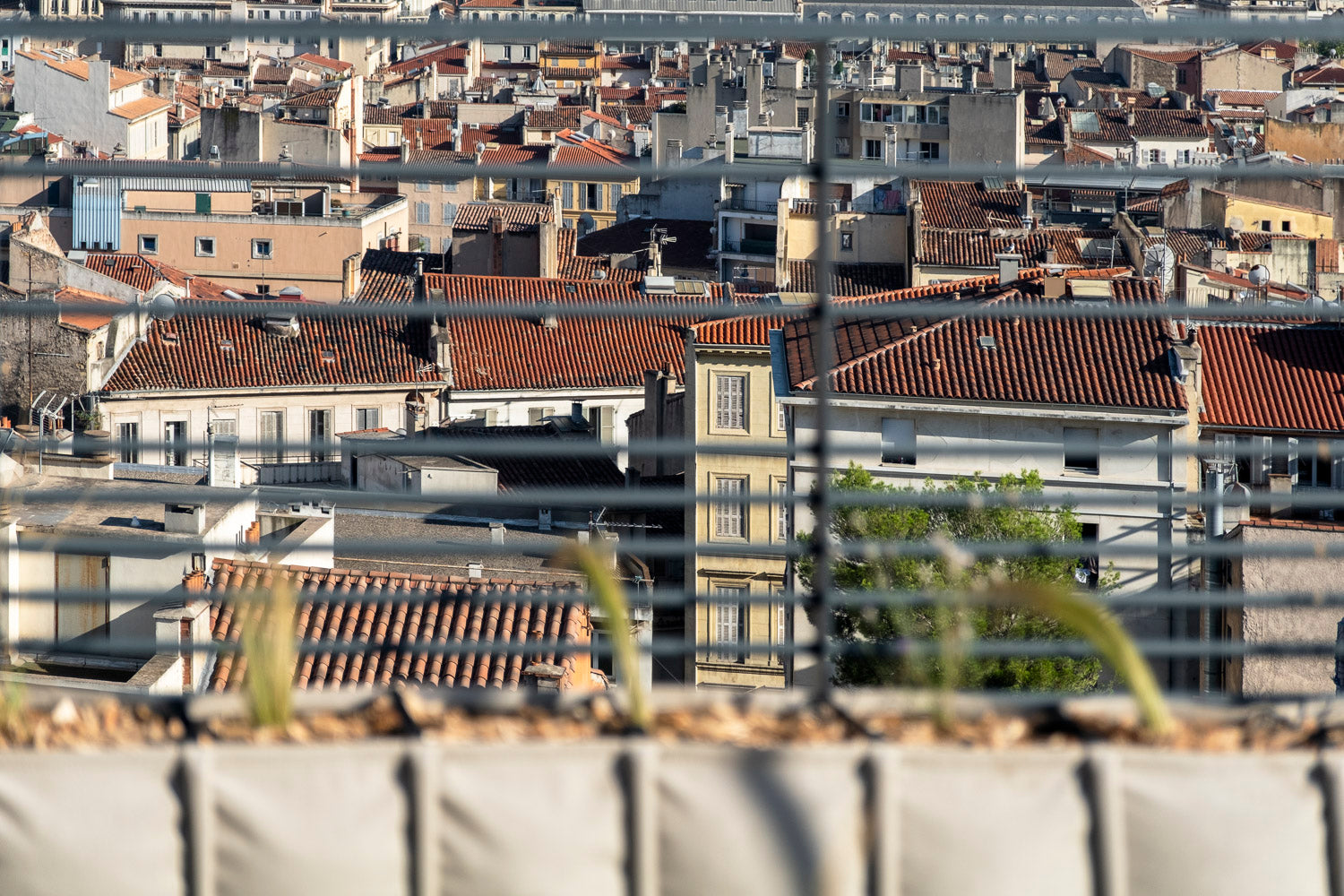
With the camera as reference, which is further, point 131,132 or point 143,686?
point 131,132

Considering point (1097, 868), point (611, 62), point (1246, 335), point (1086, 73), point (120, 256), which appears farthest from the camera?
point (611, 62)

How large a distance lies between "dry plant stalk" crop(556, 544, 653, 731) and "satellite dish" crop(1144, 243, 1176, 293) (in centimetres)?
2322

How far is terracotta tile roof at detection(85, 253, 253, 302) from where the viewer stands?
2653 cm

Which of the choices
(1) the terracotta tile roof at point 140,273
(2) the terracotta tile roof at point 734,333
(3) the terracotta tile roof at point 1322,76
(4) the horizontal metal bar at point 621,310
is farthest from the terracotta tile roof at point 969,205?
(4) the horizontal metal bar at point 621,310

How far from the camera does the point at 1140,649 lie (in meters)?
1.92

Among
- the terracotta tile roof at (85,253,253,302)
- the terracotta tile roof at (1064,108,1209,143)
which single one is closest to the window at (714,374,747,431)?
the terracotta tile roof at (85,253,253,302)

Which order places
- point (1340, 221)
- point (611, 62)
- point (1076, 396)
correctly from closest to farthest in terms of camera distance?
1. point (1076, 396)
2. point (1340, 221)
3. point (611, 62)

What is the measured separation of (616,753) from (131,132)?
142 ft

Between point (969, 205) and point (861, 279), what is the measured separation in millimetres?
2767

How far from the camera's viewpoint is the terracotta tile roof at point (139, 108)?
4269 centimetres

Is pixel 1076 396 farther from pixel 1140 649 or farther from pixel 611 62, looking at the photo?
pixel 611 62

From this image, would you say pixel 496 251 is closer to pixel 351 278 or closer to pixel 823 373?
pixel 351 278

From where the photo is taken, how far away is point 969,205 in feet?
101

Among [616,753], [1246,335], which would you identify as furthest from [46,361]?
[616,753]
